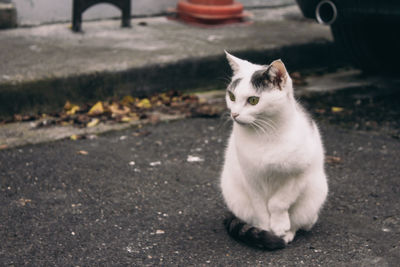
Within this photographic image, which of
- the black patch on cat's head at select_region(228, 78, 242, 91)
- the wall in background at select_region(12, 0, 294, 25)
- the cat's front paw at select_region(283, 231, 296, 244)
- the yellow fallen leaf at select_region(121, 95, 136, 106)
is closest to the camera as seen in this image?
the black patch on cat's head at select_region(228, 78, 242, 91)

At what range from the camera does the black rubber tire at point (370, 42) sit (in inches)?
181

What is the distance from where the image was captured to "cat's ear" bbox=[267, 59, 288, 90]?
2.34m

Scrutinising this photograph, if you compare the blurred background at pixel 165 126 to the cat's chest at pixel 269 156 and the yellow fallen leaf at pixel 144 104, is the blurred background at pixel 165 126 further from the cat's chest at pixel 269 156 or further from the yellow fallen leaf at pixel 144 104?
the cat's chest at pixel 269 156

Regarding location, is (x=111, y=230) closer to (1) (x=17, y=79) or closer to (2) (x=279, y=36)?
(1) (x=17, y=79)

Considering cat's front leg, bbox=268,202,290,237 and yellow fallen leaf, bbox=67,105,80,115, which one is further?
yellow fallen leaf, bbox=67,105,80,115

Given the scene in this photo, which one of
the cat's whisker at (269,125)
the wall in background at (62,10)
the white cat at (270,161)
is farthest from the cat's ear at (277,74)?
the wall in background at (62,10)

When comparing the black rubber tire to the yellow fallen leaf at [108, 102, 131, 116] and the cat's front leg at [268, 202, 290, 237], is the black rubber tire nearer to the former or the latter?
the yellow fallen leaf at [108, 102, 131, 116]

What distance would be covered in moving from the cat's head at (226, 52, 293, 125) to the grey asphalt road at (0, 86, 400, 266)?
0.66 metres

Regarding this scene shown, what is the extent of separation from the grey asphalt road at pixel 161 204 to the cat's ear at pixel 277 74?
0.80 metres

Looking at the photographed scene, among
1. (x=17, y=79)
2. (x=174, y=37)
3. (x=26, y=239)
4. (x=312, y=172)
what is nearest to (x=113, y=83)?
(x=17, y=79)

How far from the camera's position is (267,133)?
7.97 feet

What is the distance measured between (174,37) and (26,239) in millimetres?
3330

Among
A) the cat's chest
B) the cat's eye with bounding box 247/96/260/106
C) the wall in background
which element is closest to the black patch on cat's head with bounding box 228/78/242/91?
the cat's eye with bounding box 247/96/260/106

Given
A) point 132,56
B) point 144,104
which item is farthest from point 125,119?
point 132,56
